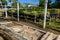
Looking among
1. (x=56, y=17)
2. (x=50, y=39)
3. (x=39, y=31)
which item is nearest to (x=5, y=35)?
(x=39, y=31)

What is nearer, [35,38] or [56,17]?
[35,38]

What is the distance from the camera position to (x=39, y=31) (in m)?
5.41

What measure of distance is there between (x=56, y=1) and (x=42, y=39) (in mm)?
8734

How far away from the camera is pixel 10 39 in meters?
4.61

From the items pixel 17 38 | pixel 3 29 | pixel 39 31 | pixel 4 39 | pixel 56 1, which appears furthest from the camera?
pixel 56 1

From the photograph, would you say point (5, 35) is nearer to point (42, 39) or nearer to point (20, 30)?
point (20, 30)

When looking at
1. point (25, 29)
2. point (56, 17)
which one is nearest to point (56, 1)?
point (56, 17)

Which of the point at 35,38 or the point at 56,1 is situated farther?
Result: the point at 56,1

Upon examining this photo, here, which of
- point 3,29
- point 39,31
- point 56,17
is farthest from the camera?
point 56,17

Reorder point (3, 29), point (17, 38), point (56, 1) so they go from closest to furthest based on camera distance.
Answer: point (17, 38) → point (3, 29) → point (56, 1)

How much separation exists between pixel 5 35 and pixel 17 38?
2.92 feet

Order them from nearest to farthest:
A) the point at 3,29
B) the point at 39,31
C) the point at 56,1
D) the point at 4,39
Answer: the point at 4,39 → the point at 39,31 → the point at 3,29 → the point at 56,1

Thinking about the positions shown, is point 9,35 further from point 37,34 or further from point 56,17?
point 56,17

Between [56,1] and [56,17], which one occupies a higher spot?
[56,1]
